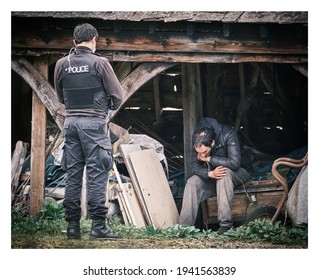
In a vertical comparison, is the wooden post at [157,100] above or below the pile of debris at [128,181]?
→ above

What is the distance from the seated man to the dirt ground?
0.62m

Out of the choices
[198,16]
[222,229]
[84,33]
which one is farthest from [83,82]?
[222,229]

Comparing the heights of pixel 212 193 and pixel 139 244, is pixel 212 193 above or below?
above

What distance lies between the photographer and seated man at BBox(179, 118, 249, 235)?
11750 millimetres

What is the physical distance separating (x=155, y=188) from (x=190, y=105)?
4.80 ft

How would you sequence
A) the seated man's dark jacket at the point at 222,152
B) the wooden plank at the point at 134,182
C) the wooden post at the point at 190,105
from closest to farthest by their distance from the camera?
1. the wooden plank at the point at 134,182
2. the seated man's dark jacket at the point at 222,152
3. the wooden post at the point at 190,105

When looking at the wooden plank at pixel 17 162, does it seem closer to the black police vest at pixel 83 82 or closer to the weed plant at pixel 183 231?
the weed plant at pixel 183 231

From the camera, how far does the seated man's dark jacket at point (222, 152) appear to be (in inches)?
466

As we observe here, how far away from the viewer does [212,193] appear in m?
12.1

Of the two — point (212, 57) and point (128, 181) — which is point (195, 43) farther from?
point (128, 181)

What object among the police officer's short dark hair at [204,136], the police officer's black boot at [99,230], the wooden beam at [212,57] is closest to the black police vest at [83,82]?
the wooden beam at [212,57]

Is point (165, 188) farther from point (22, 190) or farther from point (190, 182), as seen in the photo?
point (22, 190)

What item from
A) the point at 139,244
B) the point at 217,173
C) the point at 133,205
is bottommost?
the point at 139,244
